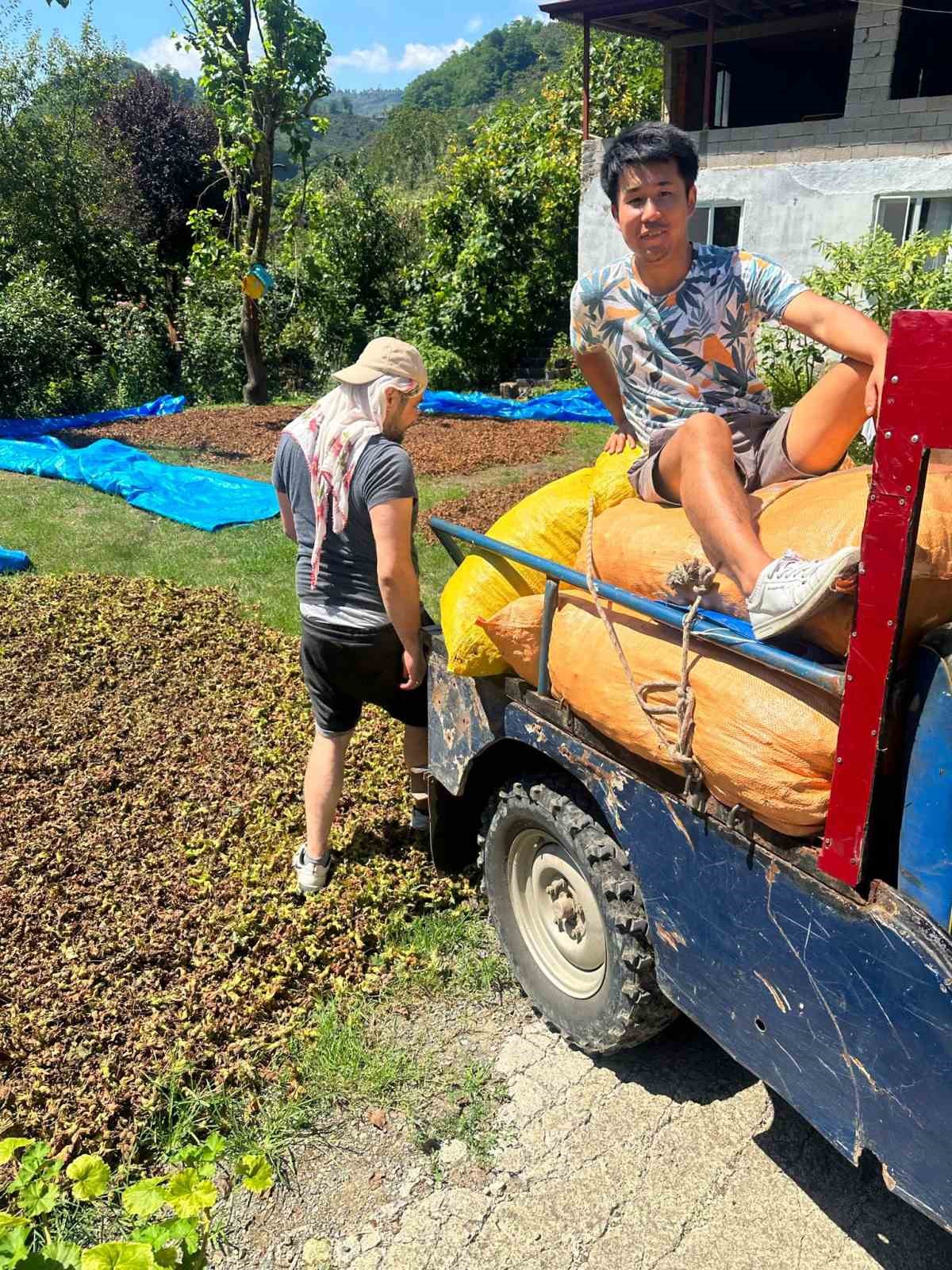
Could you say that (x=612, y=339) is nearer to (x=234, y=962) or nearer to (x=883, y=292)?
(x=234, y=962)

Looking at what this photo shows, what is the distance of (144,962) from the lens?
3.28 m

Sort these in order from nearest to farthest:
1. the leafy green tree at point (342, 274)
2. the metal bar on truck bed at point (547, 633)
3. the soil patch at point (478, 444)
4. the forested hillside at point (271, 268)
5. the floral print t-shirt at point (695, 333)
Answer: the metal bar on truck bed at point (547, 633) < the floral print t-shirt at point (695, 333) < the soil patch at point (478, 444) < the forested hillside at point (271, 268) < the leafy green tree at point (342, 274)

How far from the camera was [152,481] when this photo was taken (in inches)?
378

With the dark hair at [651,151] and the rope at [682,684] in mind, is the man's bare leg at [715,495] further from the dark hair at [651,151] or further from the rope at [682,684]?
the dark hair at [651,151]

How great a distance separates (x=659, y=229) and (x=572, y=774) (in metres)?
1.72

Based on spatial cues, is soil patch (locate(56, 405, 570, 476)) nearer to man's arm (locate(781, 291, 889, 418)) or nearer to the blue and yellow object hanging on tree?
the blue and yellow object hanging on tree

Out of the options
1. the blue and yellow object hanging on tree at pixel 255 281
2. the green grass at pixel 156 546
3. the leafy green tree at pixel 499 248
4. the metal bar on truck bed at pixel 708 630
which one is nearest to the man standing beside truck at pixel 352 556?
the metal bar on truck bed at pixel 708 630

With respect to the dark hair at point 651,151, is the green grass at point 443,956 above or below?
below

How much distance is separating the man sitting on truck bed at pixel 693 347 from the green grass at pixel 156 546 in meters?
3.44

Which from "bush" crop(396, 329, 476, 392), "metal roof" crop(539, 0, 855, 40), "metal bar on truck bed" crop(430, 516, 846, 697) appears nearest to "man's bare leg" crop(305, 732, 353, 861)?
"metal bar on truck bed" crop(430, 516, 846, 697)

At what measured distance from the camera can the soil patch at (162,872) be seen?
2.89 m

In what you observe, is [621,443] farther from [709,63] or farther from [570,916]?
[709,63]

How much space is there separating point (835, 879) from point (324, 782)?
208cm

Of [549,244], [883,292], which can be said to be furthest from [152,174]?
[883,292]
